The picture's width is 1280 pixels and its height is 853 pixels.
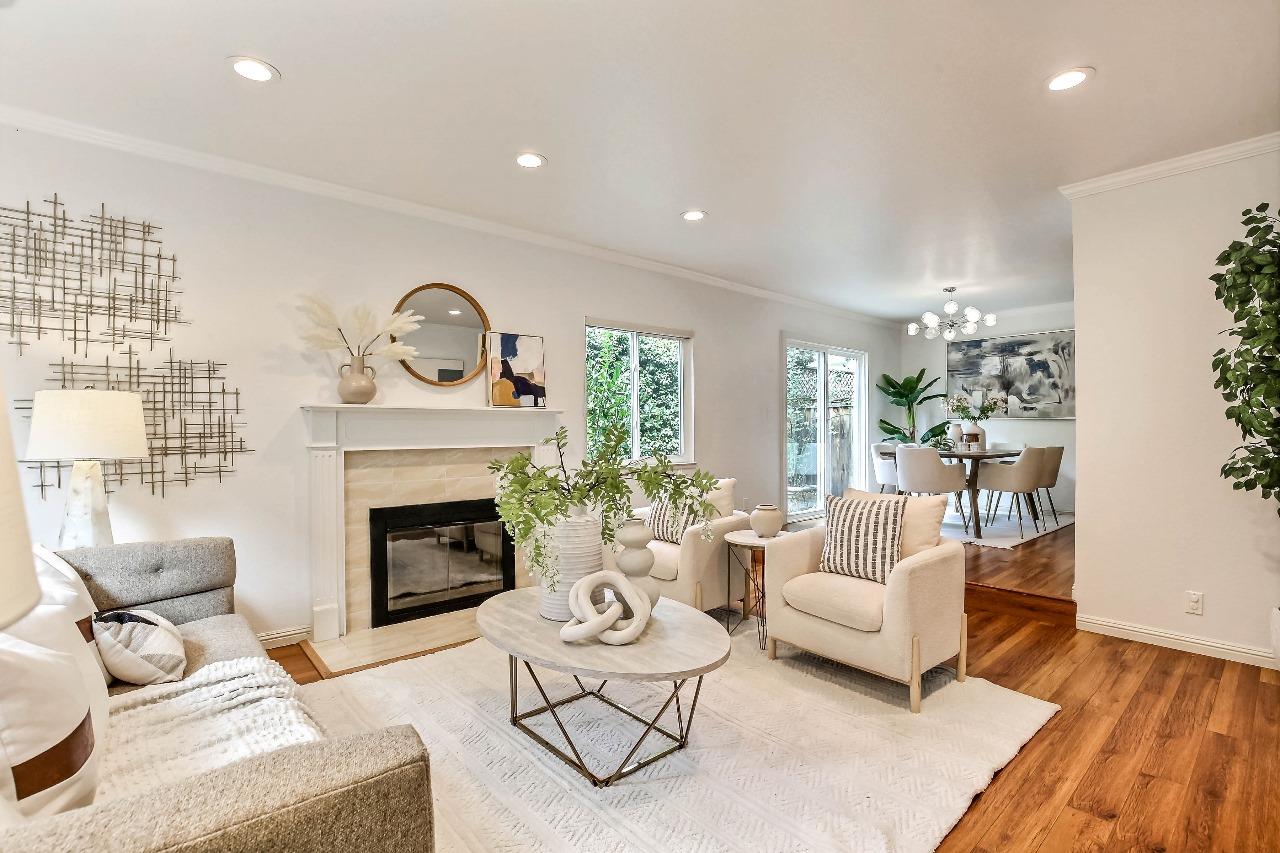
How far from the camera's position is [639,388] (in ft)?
17.2

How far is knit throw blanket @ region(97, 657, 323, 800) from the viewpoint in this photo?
1448mm

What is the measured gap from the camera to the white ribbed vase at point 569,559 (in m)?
2.25

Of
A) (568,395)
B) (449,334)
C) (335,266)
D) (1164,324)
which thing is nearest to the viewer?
(1164,324)

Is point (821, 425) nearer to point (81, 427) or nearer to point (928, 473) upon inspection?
point (928, 473)

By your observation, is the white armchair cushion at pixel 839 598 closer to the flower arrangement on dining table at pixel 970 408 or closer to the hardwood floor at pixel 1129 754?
the hardwood floor at pixel 1129 754

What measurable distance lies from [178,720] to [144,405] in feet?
6.30

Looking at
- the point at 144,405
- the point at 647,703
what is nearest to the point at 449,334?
the point at 144,405

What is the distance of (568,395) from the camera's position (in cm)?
459

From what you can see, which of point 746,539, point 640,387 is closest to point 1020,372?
point 640,387

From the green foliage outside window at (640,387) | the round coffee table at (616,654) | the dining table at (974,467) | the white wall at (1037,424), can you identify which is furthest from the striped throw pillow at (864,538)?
the white wall at (1037,424)

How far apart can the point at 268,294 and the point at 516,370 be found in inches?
60.1

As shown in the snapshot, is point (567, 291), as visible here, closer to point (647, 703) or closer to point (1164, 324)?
point (647, 703)

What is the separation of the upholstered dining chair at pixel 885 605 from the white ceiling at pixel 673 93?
1778 mm

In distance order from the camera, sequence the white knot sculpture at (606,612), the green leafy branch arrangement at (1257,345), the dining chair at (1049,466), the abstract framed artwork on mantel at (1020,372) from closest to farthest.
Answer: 1. the white knot sculpture at (606,612)
2. the green leafy branch arrangement at (1257,345)
3. the dining chair at (1049,466)
4. the abstract framed artwork on mantel at (1020,372)
